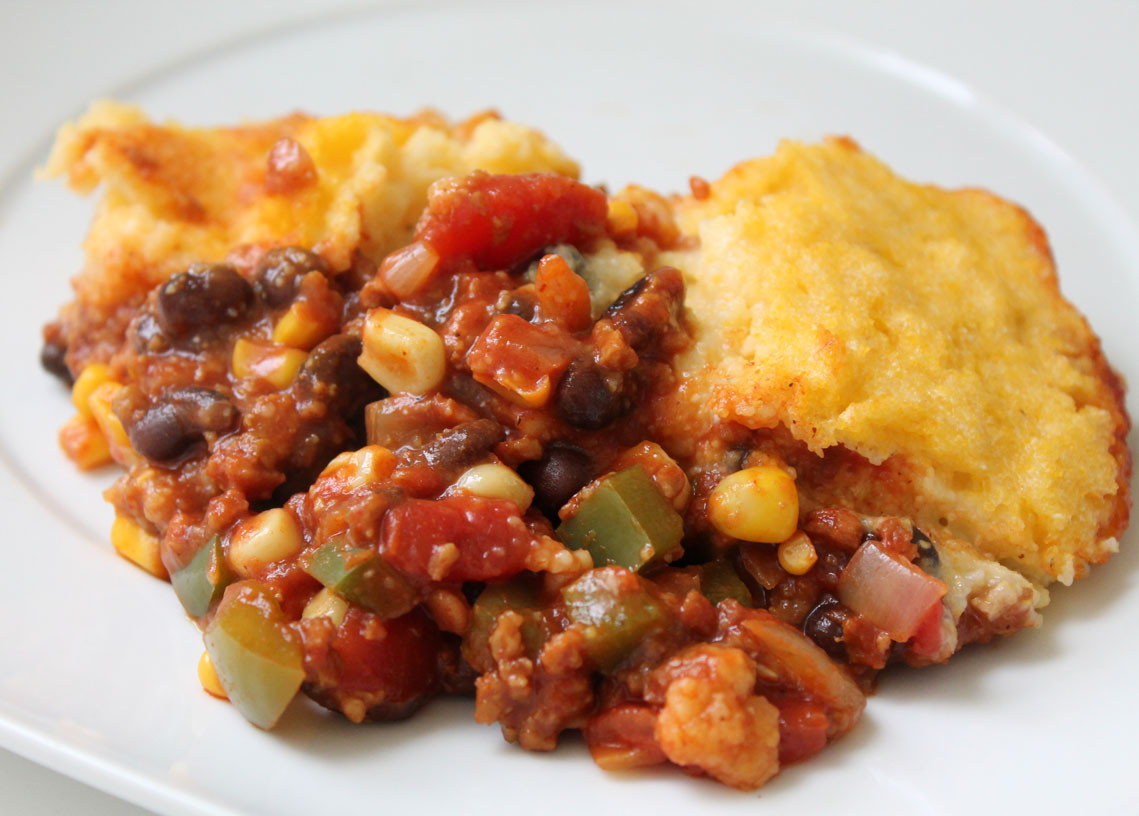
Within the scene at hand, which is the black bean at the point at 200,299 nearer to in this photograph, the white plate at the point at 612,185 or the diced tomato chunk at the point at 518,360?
the white plate at the point at 612,185

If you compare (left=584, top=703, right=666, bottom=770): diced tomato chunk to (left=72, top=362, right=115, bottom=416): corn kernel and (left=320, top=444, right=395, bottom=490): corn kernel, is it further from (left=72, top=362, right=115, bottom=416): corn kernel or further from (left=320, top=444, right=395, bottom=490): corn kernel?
(left=72, top=362, right=115, bottom=416): corn kernel

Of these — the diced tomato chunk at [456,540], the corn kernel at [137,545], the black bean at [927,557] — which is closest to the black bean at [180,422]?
the corn kernel at [137,545]

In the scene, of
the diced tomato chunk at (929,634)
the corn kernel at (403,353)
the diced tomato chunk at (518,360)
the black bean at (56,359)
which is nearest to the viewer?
the diced tomato chunk at (929,634)

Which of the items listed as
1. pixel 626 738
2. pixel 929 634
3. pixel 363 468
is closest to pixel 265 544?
pixel 363 468

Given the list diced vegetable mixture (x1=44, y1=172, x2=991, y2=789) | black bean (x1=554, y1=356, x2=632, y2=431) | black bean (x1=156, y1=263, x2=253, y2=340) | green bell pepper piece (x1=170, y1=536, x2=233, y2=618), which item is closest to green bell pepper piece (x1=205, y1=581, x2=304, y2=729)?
diced vegetable mixture (x1=44, y1=172, x2=991, y2=789)

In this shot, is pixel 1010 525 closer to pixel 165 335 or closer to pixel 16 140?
pixel 165 335
